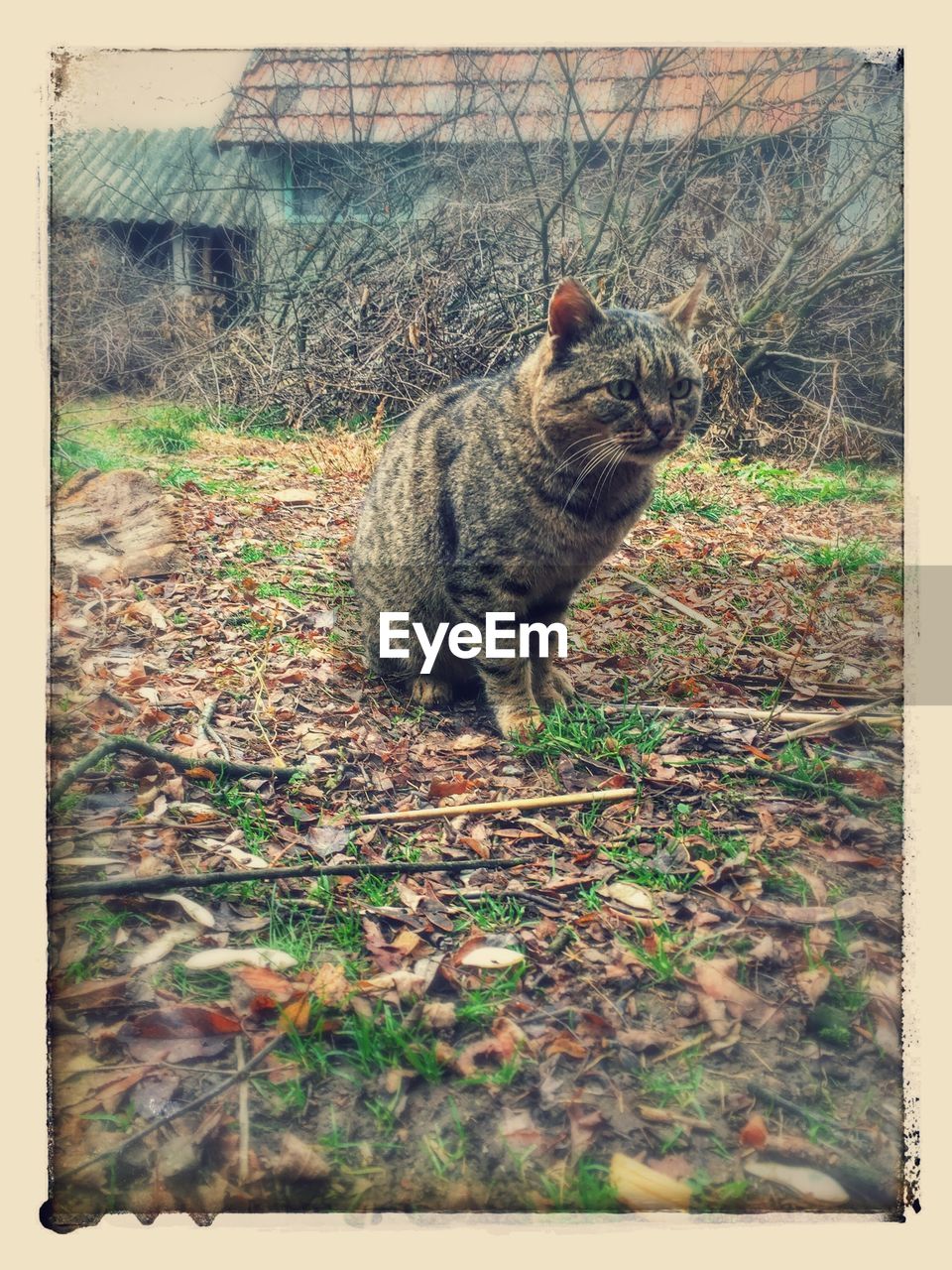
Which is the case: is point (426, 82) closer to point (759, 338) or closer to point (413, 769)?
point (759, 338)

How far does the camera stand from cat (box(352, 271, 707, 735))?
278 cm

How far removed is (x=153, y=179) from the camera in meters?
2.72

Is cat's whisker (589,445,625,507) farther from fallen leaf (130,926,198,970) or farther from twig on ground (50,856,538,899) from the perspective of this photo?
fallen leaf (130,926,198,970)

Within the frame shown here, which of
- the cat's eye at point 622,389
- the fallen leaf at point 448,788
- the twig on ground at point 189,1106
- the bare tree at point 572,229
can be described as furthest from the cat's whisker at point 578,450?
the twig on ground at point 189,1106

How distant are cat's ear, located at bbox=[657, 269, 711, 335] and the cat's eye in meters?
0.24

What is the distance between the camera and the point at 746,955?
2.40 metres

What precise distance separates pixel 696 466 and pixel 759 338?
16.4 inches

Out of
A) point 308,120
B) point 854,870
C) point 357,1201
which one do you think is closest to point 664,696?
point 854,870

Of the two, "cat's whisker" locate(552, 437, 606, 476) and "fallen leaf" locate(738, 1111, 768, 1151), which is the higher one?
"cat's whisker" locate(552, 437, 606, 476)

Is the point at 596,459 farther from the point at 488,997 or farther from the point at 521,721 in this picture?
the point at 488,997

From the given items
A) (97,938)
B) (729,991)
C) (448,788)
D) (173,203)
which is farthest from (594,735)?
(173,203)

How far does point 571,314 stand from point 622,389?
27cm

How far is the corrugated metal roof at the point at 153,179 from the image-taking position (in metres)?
2.68

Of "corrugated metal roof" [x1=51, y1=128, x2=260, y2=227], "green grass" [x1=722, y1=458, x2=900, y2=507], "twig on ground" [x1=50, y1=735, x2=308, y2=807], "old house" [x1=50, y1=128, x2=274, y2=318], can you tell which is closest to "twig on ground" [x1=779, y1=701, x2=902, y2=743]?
"green grass" [x1=722, y1=458, x2=900, y2=507]
